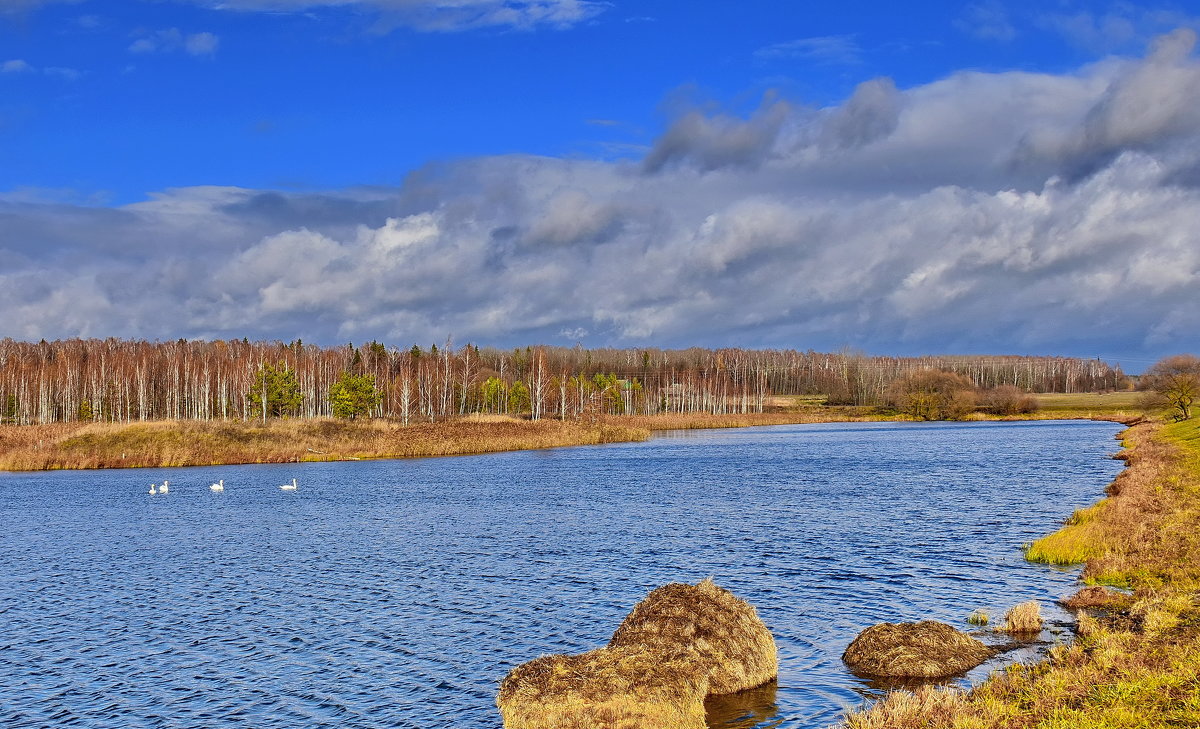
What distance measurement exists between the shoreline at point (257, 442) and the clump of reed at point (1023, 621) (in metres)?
76.6

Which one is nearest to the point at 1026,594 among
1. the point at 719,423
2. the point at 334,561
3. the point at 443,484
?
the point at 334,561

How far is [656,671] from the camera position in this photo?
1492cm

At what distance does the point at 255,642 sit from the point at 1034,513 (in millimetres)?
33679

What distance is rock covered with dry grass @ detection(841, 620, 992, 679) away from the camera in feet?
56.7

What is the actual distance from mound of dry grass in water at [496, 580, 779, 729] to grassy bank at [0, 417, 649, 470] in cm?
7607

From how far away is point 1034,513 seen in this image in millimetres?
40438

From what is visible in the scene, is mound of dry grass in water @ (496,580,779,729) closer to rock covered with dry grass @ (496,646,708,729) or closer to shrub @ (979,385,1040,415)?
rock covered with dry grass @ (496,646,708,729)

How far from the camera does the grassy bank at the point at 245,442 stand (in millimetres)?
81250

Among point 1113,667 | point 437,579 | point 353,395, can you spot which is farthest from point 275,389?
point 1113,667

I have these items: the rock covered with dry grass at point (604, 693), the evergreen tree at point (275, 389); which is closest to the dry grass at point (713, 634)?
the rock covered with dry grass at point (604, 693)

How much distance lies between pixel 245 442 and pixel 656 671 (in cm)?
8113

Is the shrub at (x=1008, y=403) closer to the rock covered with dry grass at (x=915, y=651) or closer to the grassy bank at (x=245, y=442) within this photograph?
the grassy bank at (x=245, y=442)

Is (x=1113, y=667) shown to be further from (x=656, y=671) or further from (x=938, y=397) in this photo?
(x=938, y=397)

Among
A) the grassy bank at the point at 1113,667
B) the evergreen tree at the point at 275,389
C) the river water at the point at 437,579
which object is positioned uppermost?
the evergreen tree at the point at 275,389
